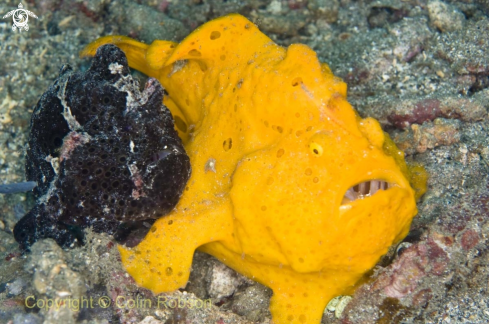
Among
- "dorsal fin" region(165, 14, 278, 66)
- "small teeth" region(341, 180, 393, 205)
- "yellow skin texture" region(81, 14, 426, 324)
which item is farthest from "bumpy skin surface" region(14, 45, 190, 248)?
"small teeth" region(341, 180, 393, 205)

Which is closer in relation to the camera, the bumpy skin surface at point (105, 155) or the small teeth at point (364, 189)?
the small teeth at point (364, 189)

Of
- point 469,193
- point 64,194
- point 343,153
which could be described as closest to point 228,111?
point 343,153

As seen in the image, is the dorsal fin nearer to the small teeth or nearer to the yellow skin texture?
the yellow skin texture

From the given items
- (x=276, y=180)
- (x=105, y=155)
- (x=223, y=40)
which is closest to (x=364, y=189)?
(x=276, y=180)

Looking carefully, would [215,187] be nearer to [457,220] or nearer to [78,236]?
[78,236]

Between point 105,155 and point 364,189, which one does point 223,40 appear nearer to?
point 105,155

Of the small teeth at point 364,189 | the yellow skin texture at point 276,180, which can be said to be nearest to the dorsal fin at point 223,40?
the yellow skin texture at point 276,180

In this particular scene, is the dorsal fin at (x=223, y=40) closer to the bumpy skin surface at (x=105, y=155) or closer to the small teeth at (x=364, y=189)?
the bumpy skin surface at (x=105, y=155)
